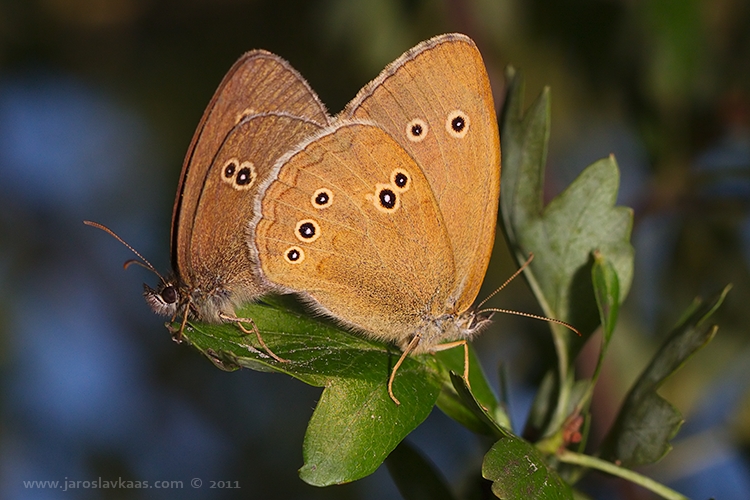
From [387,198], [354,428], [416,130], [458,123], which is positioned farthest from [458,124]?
[354,428]

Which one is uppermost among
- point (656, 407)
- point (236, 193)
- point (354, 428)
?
point (236, 193)

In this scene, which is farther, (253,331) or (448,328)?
(448,328)

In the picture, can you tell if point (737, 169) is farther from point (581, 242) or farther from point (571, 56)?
point (581, 242)

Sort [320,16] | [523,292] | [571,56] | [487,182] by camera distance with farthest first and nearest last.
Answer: [523,292] < [320,16] < [571,56] < [487,182]

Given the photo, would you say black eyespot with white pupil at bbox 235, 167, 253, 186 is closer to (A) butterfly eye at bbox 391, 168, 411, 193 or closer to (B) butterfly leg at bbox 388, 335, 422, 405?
(A) butterfly eye at bbox 391, 168, 411, 193

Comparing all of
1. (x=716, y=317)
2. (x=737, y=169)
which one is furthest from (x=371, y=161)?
(x=716, y=317)

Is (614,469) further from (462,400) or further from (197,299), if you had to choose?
(197,299)

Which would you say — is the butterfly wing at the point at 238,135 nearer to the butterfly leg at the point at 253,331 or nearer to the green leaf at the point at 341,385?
the butterfly leg at the point at 253,331

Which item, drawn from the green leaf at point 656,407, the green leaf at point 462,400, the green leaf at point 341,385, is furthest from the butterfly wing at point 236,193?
the green leaf at point 656,407
